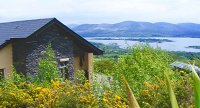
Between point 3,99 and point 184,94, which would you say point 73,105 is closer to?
point 3,99

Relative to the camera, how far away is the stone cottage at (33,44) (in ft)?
69.3

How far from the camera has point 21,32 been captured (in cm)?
2172

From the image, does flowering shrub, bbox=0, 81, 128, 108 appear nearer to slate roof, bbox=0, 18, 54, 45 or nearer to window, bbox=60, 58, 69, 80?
slate roof, bbox=0, 18, 54, 45

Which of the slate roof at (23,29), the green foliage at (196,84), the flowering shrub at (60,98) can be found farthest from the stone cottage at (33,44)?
the green foliage at (196,84)

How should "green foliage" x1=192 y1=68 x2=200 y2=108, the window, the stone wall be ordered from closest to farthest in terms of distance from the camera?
"green foliage" x1=192 y1=68 x2=200 y2=108 < the stone wall < the window

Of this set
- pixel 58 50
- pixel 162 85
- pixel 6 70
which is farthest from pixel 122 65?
pixel 162 85

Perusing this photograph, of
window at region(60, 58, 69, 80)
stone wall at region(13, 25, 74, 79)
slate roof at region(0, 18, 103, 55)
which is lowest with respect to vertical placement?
window at region(60, 58, 69, 80)

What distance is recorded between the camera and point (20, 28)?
882 inches

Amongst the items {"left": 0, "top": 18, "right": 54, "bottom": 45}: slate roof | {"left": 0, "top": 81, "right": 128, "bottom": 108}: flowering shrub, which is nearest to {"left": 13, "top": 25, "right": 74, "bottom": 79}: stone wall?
{"left": 0, "top": 18, "right": 54, "bottom": 45}: slate roof

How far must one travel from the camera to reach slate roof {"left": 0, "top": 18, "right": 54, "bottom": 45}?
21.3 metres

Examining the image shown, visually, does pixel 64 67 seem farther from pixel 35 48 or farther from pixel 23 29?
pixel 23 29

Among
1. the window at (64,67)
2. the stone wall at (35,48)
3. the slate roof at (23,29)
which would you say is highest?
the slate roof at (23,29)

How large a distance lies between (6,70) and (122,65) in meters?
5.90

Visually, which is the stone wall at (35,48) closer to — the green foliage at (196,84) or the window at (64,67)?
the window at (64,67)
